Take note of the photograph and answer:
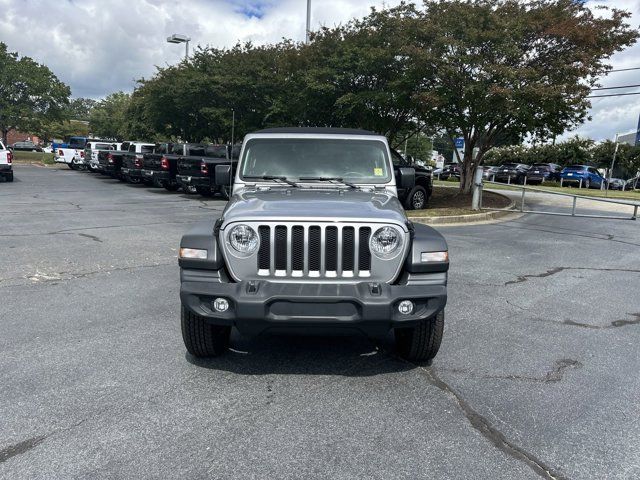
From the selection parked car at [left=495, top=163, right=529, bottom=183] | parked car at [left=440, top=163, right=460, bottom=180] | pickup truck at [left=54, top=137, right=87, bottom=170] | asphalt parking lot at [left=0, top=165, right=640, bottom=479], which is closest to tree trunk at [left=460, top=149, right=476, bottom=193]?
asphalt parking lot at [left=0, top=165, right=640, bottom=479]

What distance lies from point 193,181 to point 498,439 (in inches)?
602

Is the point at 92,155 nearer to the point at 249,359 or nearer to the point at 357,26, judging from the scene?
the point at 357,26

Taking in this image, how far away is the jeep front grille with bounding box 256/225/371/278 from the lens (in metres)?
3.51

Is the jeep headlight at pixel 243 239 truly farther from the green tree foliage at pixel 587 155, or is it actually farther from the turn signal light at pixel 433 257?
the green tree foliage at pixel 587 155

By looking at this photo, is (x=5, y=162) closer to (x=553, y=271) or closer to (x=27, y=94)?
(x=553, y=271)

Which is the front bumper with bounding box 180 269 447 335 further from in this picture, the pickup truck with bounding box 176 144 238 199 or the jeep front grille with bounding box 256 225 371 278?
the pickup truck with bounding box 176 144 238 199

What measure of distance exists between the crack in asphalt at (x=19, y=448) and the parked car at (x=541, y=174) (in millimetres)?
34985

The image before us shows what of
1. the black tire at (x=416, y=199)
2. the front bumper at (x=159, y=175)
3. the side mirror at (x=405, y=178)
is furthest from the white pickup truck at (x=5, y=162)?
the side mirror at (x=405, y=178)

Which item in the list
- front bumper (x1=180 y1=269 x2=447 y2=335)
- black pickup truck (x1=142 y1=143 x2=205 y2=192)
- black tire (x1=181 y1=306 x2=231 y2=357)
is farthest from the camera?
black pickup truck (x1=142 y1=143 x2=205 y2=192)

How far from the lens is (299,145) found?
199 inches

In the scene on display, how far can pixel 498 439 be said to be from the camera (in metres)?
3.05

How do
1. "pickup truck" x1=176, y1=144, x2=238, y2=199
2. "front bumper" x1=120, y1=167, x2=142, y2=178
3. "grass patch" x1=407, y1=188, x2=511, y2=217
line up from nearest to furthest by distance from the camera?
"grass patch" x1=407, y1=188, x2=511, y2=217, "pickup truck" x1=176, y1=144, x2=238, y2=199, "front bumper" x1=120, y1=167, x2=142, y2=178

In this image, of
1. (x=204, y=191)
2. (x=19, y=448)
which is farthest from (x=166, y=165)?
(x=19, y=448)

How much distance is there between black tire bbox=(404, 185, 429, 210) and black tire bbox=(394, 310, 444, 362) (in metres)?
10.9
